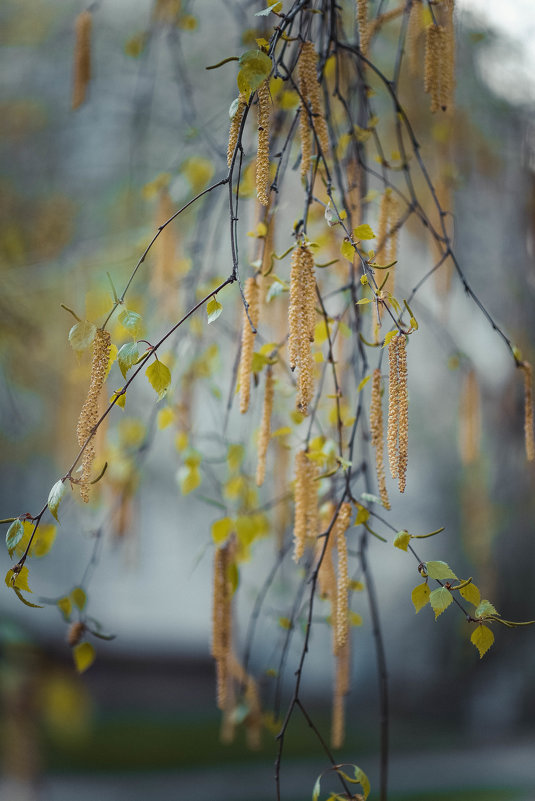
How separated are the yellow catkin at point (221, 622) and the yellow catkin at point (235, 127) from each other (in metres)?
0.51

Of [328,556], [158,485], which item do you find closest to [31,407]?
[158,485]

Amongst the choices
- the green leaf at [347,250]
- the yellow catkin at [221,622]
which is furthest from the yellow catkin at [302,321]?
the yellow catkin at [221,622]

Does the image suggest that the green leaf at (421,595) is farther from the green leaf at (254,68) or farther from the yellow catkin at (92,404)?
the green leaf at (254,68)

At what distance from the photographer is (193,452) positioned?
45.6 inches

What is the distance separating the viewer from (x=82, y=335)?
2.18 feet

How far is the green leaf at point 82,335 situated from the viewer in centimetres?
66

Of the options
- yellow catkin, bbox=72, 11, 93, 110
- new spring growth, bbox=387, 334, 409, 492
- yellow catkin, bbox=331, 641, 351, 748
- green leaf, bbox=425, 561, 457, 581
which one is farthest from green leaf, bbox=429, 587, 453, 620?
yellow catkin, bbox=72, 11, 93, 110

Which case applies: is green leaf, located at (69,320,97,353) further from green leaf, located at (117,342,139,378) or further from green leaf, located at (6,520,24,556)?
green leaf, located at (6,520,24,556)

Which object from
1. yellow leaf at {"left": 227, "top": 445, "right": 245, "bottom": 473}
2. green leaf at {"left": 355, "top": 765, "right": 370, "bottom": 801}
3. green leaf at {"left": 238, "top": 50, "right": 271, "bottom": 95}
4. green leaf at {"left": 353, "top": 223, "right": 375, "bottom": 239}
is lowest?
green leaf at {"left": 355, "top": 765, "right": 370, "bottom": 801}

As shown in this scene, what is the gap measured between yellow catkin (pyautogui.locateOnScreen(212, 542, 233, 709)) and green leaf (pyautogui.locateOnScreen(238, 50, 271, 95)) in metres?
0.56

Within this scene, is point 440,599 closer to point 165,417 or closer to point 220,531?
point 220,531

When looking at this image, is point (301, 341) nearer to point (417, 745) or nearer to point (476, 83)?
point (476, 83)

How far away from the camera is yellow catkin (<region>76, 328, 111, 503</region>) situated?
64 cm

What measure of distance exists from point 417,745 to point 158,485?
6.17 ft
